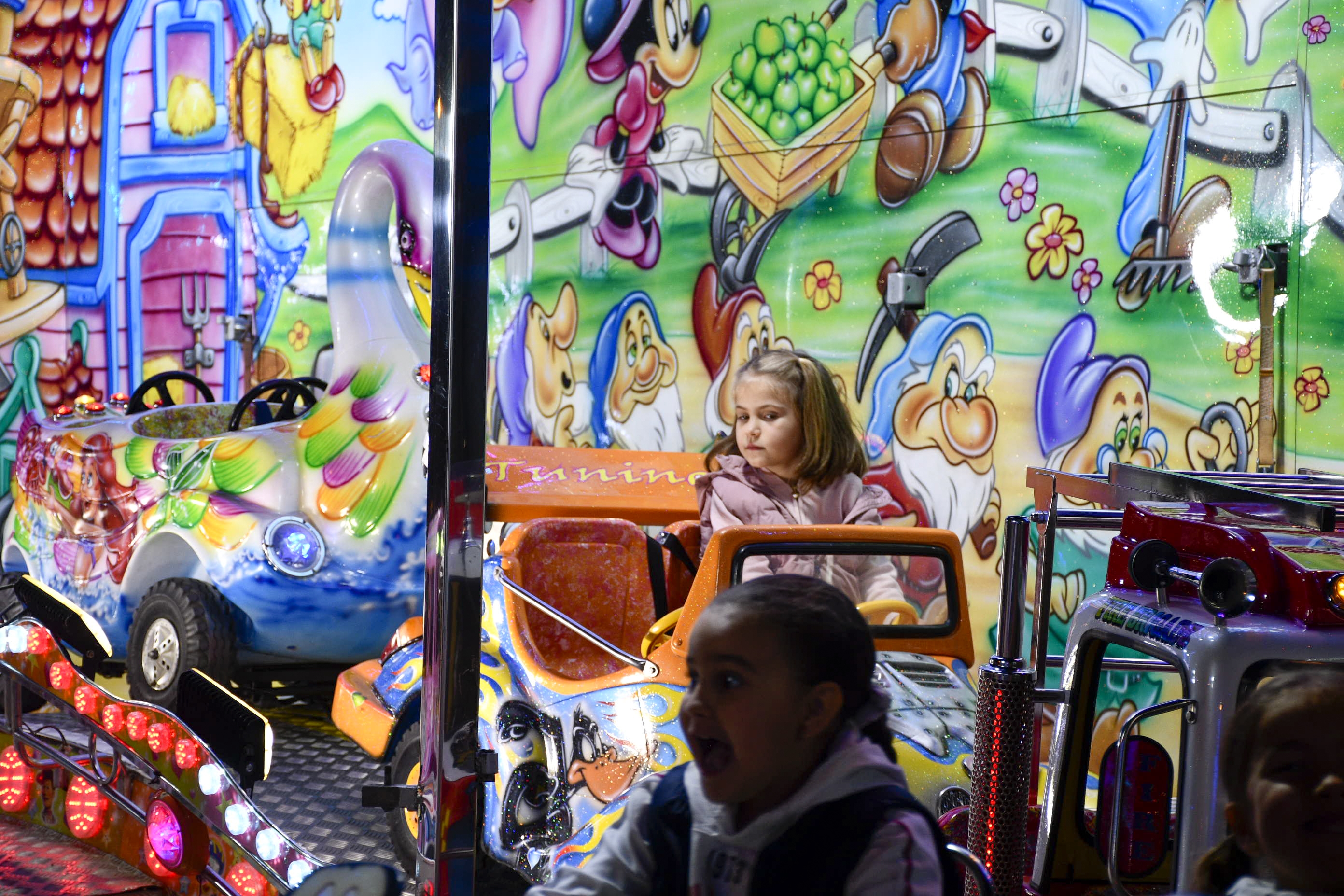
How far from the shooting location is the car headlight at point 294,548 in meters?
3.49

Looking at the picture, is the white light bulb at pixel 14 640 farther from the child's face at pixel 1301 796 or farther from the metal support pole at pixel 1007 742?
the child's face at pixel 1301 796

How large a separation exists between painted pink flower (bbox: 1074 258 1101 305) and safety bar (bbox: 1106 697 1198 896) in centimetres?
259

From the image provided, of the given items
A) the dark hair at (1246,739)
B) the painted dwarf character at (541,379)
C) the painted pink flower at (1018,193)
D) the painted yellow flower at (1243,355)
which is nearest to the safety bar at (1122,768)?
the dark hair at (1246,739)

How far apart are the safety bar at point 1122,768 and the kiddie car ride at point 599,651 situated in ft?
1.19

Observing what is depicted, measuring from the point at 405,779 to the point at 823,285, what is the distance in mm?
2339

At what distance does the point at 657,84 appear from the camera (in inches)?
182

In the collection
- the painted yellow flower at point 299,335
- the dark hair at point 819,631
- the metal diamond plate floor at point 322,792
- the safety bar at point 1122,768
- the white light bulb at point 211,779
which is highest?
the painted yellow flower at point 299,335

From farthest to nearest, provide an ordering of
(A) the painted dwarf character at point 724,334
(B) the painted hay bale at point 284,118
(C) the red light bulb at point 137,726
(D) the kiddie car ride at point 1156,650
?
(B) the painted hay bale at point 284,118, (A) the painted dwarf character at point 724,334, (C) the red light bulb at point 137,726, (D) the kiddie car ride at point 1156,650

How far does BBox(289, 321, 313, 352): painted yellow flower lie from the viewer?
601 centimetres

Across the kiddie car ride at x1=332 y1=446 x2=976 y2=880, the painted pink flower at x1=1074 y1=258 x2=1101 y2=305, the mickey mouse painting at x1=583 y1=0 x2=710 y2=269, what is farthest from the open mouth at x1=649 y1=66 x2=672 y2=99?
the kiddie car ride at x1=332 y1=446 x2=976 y2=880

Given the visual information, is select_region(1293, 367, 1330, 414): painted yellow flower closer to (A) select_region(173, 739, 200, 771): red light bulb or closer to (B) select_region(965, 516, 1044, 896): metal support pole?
(B) select_region(965, 516, 1044, 896): metal support pole

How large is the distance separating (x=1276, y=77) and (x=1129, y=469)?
99.1 inches

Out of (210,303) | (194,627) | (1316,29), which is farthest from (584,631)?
(210,303)

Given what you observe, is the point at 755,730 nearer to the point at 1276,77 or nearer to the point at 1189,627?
the point at 1189,627
